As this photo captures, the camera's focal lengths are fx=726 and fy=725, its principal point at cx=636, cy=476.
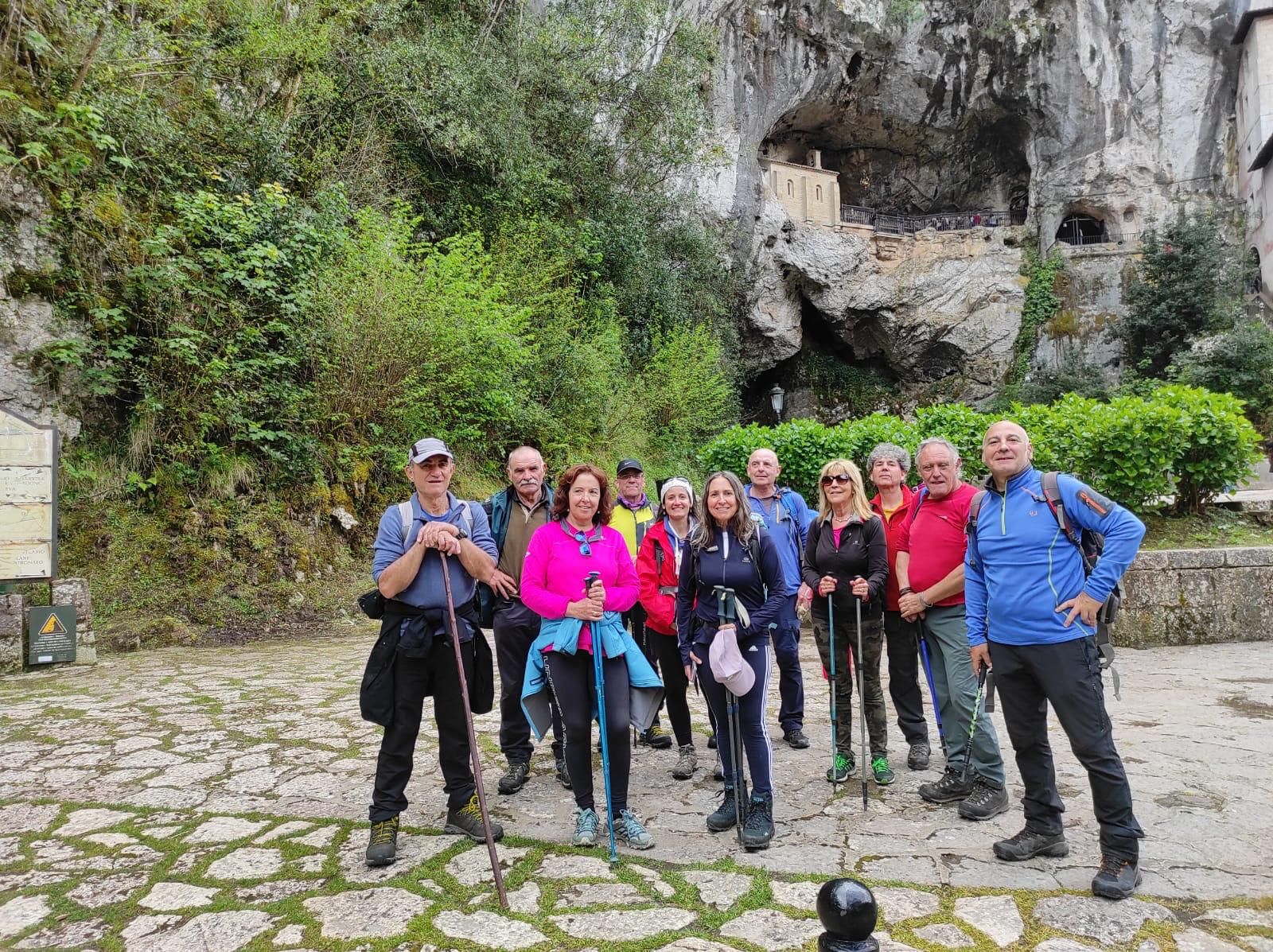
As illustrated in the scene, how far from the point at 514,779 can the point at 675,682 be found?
3.52 feet

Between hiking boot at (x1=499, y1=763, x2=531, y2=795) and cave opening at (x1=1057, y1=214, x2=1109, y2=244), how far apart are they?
32546mm

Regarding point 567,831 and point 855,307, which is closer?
point 567,831

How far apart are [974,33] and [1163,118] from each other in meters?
7.73

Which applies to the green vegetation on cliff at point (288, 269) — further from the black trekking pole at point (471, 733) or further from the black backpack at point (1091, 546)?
the black backpack at point (1091, 546)

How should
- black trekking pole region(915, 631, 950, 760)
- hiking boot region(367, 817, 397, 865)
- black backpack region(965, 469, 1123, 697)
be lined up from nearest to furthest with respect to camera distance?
1. black backpack region(965, 469, 1123, 697)
2. hiking boot region(367, 817, 397, 865)
3. black trekking pole region(915, 631, 950, 760)

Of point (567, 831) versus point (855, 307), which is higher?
point (855, 307)

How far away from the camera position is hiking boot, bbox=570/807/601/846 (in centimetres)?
336

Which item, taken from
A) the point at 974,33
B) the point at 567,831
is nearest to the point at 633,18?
the point at 974,33

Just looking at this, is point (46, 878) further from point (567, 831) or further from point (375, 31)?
point (375, 31)

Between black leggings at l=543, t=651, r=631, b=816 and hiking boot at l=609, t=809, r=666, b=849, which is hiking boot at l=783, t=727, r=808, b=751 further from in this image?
black leggings at l=543, t=651, r=631, b=816

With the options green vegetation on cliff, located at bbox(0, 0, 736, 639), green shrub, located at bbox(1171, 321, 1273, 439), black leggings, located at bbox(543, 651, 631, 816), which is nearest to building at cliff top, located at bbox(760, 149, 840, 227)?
green vegetation on cliff, located at bbox(0, 0, 736, 639)

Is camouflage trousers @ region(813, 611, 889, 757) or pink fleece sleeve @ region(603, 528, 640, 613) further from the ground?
pink fleece sleeve @ region(603, 528, 640, 613)

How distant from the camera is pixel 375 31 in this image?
13.9m

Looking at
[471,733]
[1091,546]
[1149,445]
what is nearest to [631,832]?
[471,733]
